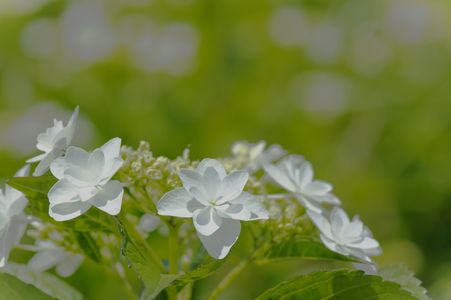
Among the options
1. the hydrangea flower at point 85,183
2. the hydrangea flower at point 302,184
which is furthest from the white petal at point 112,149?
the hydrangea flower at point 302,184

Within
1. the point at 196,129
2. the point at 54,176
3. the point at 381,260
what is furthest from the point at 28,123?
the point at 54,176

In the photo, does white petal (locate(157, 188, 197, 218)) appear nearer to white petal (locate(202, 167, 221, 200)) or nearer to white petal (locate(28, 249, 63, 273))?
white petal (locate(202, 167, 221, 200))

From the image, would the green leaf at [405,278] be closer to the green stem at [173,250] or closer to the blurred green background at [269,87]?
the green stem at [173,250]

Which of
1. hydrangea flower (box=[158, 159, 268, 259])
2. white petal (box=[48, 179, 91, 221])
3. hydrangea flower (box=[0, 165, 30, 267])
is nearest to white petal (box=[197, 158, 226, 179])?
hydrangea flower (box=[158, 159, 268, 259])

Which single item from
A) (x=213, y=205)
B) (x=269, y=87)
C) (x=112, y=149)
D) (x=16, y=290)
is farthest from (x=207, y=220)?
(x=269, y=87)

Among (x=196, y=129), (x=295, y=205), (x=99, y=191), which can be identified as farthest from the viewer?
(x=196, y=129)

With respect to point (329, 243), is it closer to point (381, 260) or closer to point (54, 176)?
point (54, 176)

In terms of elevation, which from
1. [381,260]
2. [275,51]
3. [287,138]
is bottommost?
[381,260]
